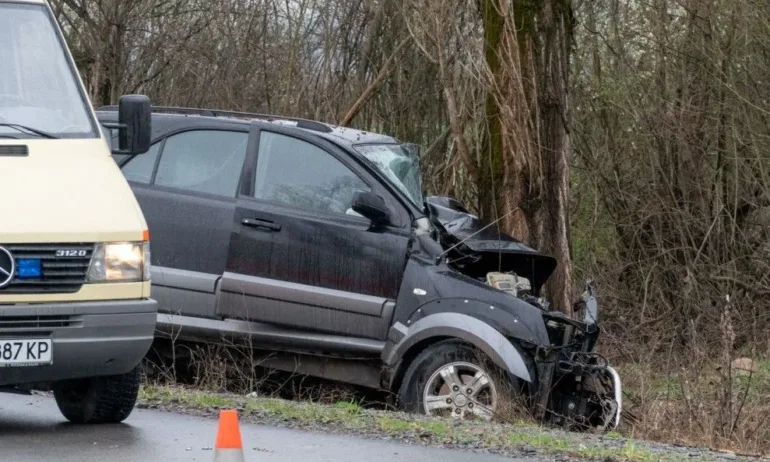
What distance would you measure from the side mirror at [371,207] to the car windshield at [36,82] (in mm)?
2147

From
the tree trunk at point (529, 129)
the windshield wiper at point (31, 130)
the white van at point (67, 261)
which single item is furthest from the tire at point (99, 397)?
the tree trunk at point (529, 129)

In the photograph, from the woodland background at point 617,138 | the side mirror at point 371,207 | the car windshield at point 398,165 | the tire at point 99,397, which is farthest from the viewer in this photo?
the woodland background at point 617,138

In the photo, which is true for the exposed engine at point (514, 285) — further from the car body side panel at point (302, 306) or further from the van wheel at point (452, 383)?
the car body side panel at point (302, 306)

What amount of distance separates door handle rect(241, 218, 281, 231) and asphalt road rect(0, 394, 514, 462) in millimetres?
2111

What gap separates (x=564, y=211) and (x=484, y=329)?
4.57 m

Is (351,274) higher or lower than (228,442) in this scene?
higher

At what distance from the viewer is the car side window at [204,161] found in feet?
34.5

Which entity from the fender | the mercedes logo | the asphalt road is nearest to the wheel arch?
the fender

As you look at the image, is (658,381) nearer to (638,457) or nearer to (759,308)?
(759,308)

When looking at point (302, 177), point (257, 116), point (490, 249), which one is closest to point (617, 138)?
point (257, 116)

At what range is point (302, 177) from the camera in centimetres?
1035

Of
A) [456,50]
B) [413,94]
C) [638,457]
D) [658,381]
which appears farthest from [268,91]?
[638,457]

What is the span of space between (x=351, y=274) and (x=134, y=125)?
2.13m

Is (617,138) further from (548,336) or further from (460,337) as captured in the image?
(460,337)
